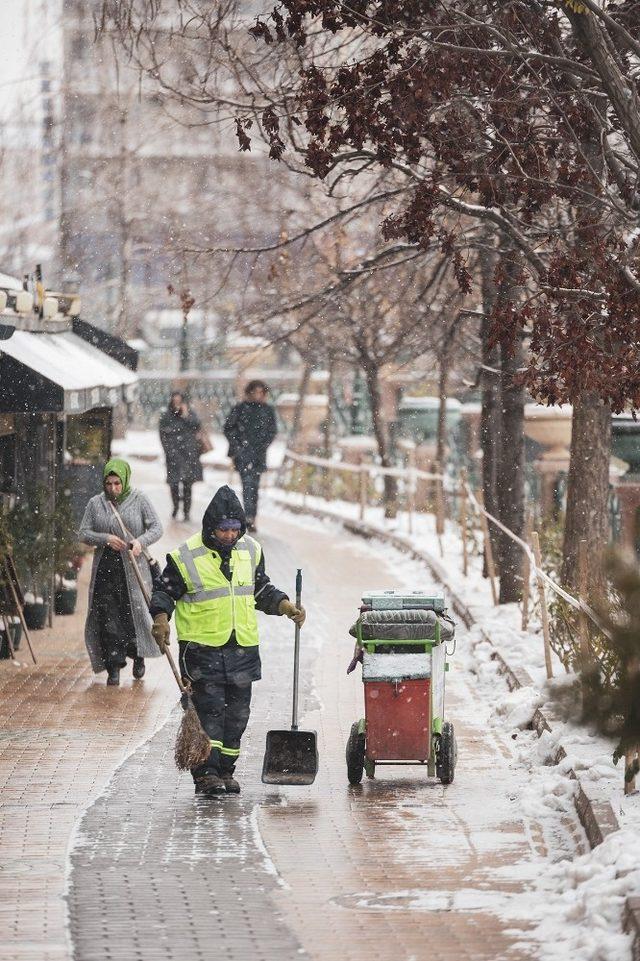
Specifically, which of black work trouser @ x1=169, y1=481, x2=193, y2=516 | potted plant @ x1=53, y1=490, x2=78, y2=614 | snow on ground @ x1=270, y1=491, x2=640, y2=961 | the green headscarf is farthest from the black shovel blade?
black work trouser @ x1=169, y1=481, x2=193, y2=516

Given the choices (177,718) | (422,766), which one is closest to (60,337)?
(177,718)

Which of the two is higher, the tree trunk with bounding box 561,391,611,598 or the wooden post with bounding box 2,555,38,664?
the tree trunk with bounding box 561,391,611,598

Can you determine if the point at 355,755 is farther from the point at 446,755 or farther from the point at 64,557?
the point at 64,557

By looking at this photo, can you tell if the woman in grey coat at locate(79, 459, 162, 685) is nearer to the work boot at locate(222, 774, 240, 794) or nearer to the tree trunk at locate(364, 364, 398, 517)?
the work boot at locate(222, 774, 240, 794)

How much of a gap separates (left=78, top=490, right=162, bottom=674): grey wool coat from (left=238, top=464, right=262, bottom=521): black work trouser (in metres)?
10.8

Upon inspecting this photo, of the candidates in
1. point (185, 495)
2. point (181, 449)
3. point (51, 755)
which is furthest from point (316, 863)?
point (185, 495)

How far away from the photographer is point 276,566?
20234 mm

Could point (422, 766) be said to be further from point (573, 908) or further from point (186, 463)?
point (186, 463)

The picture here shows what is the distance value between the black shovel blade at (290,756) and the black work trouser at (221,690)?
19cm

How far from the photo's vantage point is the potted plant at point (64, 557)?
629 inches

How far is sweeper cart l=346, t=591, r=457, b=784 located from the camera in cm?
916

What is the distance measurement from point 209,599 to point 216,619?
0.11 meters

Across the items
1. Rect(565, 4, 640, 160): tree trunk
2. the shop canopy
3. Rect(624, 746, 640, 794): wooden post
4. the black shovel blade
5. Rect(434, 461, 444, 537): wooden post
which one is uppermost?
Rect(565, 4, 640, 160): tree trunk

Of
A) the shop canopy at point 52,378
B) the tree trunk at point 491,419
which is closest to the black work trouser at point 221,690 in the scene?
the shop canopy at point 52,378
